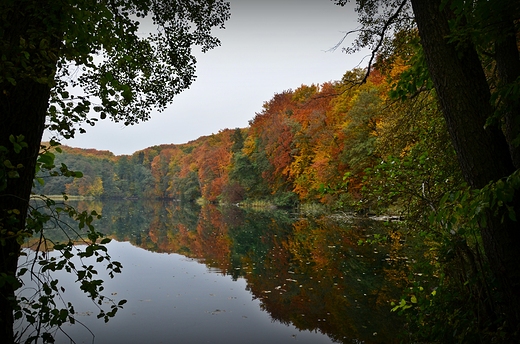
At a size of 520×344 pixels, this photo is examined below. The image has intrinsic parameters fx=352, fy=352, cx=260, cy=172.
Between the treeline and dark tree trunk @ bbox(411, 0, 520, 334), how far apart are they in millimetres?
1138

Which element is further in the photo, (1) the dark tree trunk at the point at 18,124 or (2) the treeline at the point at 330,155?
(2) the treeline at the point at 330,155

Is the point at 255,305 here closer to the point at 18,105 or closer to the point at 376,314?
the point at 376,314

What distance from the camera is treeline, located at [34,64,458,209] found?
16.0 ft

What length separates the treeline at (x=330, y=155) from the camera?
4863 mm

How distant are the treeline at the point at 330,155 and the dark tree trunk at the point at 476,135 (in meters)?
1.14

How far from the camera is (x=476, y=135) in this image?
3002mm

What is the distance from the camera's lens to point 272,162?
39594 mm

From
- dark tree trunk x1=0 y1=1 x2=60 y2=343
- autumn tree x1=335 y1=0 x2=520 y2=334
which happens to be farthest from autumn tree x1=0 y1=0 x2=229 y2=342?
autumn tree x1=335 y1=0 x2=520 y2=334

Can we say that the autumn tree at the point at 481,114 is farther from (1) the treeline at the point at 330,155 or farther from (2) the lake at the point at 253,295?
(2) the lake at the point at 253,295

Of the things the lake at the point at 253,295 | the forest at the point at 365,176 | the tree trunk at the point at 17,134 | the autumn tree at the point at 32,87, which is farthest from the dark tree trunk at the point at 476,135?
the tree trunk at the point at 17,134

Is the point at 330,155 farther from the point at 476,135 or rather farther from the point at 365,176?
the point at 476,135

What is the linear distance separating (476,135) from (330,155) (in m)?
23.2

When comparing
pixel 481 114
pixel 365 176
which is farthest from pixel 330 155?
pixel 481 114

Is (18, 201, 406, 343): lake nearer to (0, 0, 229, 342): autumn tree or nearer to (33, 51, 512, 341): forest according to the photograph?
(33, 51, 512, 341): forest
